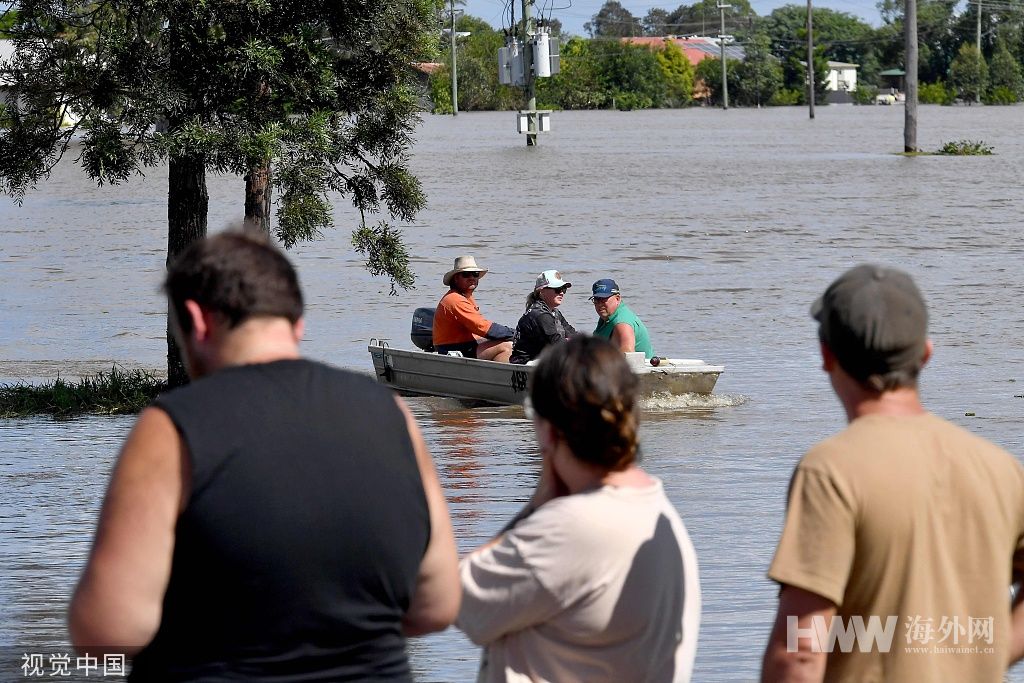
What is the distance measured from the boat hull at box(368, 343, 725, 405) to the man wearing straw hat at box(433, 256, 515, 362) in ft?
0.72

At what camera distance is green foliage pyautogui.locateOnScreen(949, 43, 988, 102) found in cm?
16838

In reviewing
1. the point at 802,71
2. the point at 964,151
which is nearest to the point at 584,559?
the point at 964,151

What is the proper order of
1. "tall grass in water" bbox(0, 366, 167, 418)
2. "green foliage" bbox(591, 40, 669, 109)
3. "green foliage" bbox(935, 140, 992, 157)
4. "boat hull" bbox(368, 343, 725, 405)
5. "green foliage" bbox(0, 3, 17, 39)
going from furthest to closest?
1. "green foliage" bbox(591, 40, 669, 109)
2. "green foliage" bbox(935, 140, 992, 157)
3. "boat hull" bbox(368, 343, 725, 405)
4. "tall grass in water" bbox(0, 366, 167, 418)
5. "green foliage" bbox(0, 3, 17, 39)

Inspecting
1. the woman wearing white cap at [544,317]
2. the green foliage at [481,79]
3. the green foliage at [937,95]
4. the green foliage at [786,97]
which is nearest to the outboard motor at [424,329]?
the woman wearing white cap at [544,317]

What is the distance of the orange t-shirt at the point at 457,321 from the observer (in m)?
13.7

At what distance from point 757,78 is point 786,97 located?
209 inches

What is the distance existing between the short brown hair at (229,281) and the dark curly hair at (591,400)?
0.51m

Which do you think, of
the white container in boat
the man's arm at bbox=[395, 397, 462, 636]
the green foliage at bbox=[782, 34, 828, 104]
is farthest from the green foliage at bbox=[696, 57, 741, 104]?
the man's arm at bbox=[395, 397, 462, 636]

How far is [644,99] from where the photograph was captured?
18850 centimetres

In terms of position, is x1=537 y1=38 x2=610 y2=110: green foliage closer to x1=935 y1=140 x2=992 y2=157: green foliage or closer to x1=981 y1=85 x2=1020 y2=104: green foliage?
x1=981 y1=85 x2=1020 y2=104: green foliage

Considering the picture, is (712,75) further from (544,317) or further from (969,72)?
(544,317)

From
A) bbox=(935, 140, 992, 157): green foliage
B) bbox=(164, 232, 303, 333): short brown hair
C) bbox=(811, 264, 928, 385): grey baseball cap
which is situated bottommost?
bbox=(935, 140, 992, 157): green foliage

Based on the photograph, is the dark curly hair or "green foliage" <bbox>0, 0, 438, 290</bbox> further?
"green foliage" <bbox>0, 0, 438, 290</bbox>

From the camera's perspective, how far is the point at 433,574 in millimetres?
2852
